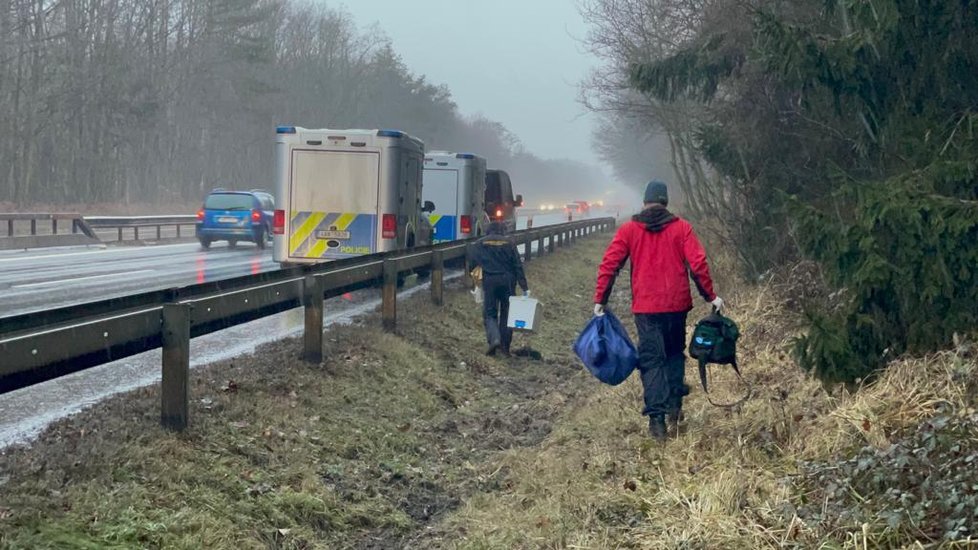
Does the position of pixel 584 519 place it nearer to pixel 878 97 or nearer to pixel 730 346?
pixel 730 346

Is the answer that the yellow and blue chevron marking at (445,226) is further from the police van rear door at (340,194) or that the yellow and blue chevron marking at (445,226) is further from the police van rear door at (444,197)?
the police van rear door at (340,194)

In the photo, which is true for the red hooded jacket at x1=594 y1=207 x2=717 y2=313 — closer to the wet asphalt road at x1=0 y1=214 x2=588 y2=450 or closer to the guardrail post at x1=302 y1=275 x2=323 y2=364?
the guardrail post at x1=302 y1=275 x2=323 y2=364

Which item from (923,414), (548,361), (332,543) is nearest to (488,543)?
(332,543)

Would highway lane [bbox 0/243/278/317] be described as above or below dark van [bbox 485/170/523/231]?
below

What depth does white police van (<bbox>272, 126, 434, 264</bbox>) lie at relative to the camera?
58.2 feet

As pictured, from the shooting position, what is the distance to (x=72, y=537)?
5.02 m

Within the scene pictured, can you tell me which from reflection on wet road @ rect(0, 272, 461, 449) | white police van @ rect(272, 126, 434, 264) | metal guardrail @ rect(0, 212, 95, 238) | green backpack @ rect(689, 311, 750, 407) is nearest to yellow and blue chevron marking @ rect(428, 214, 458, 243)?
white police van @ rect(272, 126, 434, 264)

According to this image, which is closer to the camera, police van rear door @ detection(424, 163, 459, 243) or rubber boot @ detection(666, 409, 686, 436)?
rubber boot @ detection(666, 409, 686, 436)

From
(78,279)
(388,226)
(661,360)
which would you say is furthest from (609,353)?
(78,279)

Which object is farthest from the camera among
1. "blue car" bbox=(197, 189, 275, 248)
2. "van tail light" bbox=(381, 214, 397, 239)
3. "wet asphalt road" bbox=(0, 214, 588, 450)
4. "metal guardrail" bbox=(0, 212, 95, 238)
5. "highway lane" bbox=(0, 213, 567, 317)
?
"blue car" bbox=(197, 189, 275, 248)

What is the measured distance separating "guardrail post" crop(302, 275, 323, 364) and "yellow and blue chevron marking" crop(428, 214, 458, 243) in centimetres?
1573

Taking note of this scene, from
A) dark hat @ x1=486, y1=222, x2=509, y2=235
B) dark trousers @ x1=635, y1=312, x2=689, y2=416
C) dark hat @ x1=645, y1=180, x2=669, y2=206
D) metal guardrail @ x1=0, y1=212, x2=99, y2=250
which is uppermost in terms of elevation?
dark hat @ x1=645, y1=180, x2=669, y2=206

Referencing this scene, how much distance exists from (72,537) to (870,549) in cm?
357

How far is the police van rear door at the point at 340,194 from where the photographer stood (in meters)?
17.8
